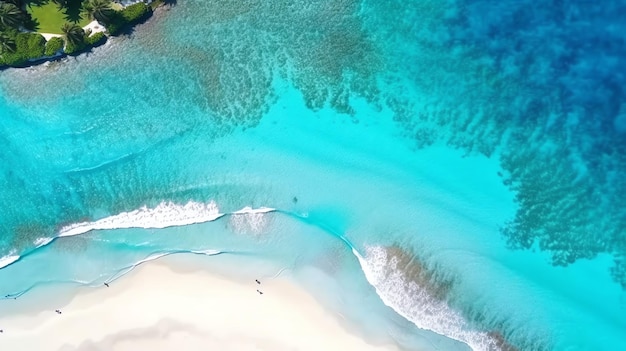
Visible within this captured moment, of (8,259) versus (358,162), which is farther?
(8,259)

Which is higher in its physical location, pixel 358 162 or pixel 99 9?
pixel 99 9

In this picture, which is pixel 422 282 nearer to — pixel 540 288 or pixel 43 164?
pixel 540 288

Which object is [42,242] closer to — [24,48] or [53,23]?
[24,48]

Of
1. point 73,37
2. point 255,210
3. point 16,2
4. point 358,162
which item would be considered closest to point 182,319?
point 255,210

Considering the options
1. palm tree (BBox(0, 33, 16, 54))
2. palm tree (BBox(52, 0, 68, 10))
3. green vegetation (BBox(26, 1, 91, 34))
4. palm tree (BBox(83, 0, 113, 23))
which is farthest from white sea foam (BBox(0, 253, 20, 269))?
palm tree (BBox(52, 0, 68, 10))

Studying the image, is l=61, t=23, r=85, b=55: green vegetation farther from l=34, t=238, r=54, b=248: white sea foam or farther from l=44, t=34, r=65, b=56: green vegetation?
l=34, t=238, r=54, b=248: white sea foam

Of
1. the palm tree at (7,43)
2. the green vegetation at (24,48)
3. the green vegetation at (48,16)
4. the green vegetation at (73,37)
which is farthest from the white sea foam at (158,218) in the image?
the green vegetation at (48,16)

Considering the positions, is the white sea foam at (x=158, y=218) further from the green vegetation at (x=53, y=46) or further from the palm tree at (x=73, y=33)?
the palm tree at (x=73, y=33)

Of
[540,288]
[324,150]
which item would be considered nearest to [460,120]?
[324,150]
